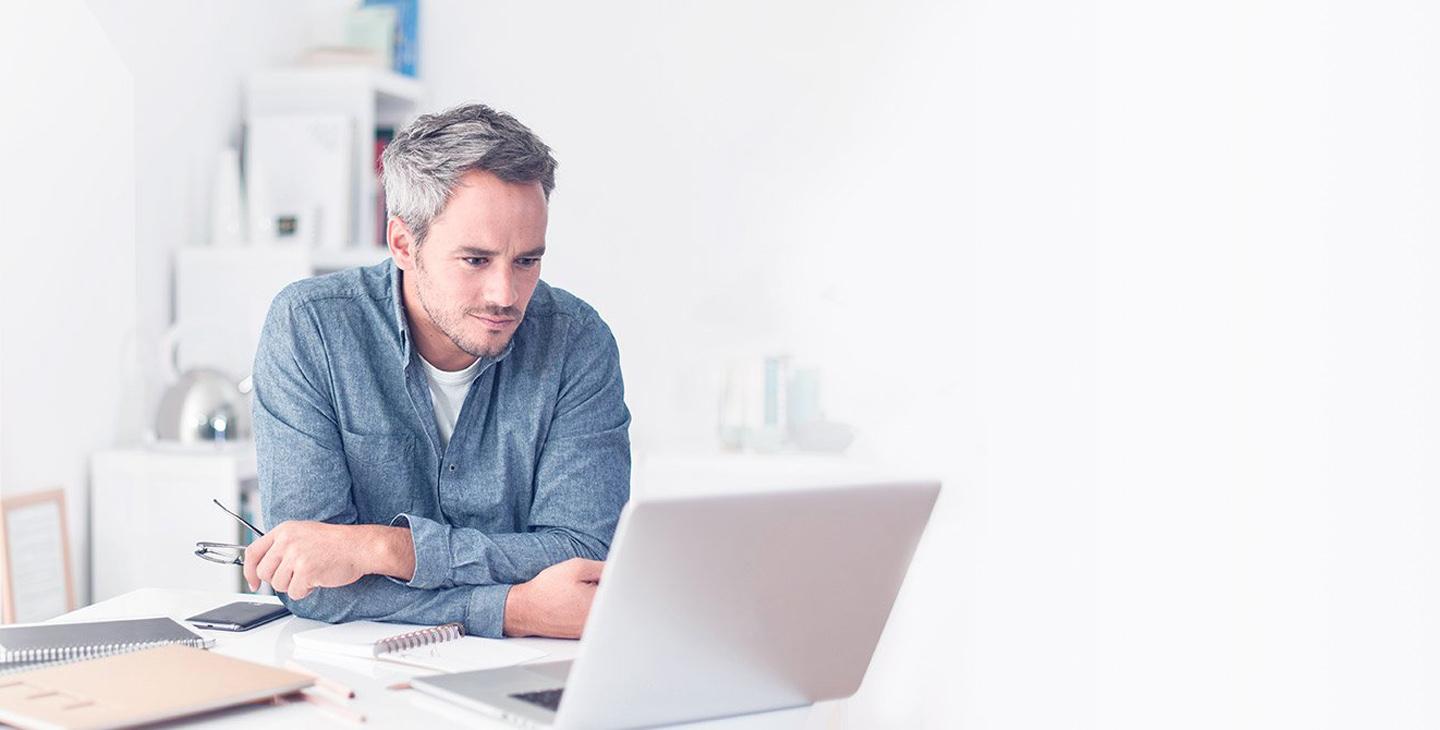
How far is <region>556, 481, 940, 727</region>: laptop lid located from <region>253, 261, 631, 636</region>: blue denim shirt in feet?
1.69

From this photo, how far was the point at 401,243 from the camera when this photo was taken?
1870mm

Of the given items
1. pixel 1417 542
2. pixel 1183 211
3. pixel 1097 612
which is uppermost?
pixel 1183 211

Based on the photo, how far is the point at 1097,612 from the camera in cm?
329

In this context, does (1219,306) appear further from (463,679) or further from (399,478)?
(463,679)

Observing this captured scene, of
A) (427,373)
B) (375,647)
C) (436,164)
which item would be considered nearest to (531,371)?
(427,373)

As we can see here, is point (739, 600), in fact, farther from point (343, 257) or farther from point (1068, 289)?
point (343, 257)

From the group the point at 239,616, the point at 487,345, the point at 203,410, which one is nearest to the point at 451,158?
the point at 487,345

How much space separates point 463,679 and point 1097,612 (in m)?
2.31

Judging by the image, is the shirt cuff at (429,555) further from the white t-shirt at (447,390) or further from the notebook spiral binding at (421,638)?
the white t-shirt at (447,390)

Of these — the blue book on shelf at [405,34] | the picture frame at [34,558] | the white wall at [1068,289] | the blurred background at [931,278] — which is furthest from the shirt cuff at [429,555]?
the blue book on shelf at [405,34]

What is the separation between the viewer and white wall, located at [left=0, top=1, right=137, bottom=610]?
291cm

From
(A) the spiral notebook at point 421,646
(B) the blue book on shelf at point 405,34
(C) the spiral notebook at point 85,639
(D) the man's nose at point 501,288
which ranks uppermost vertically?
(B) the blue book on shelf at point 405,34

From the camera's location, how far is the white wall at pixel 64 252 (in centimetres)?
291

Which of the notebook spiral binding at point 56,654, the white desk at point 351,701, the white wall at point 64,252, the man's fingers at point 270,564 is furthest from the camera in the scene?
the white wall at point 64,252
